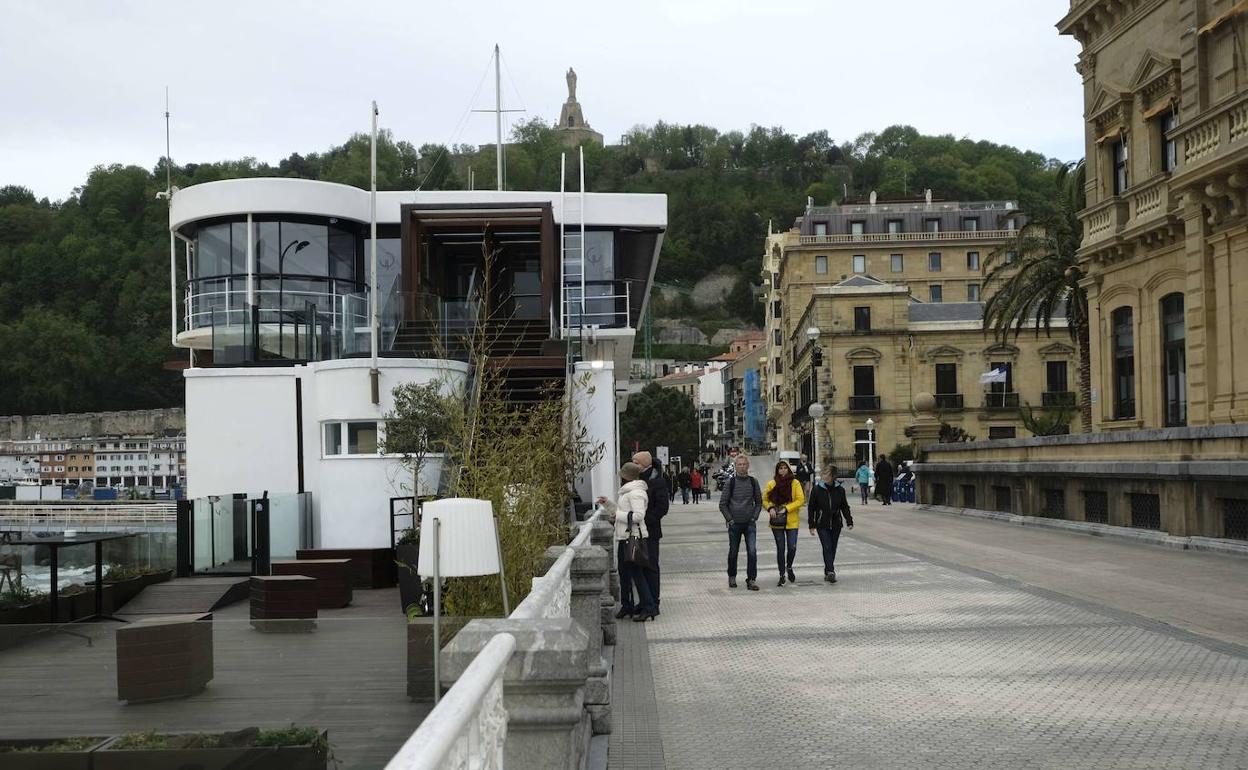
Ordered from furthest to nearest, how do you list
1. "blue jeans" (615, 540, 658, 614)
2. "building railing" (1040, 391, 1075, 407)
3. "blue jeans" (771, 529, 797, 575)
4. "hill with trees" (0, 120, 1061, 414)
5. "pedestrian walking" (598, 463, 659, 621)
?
"hill with trees" (0, 120, 1061, 414) < "building railing" (1040, 391, 1075, 407) < "blue jeans" (771, 529, 797, 575) < "blue jeans" (615, 540, 658, 614) < "pedestrian walking" (598, 463, 659, 621)

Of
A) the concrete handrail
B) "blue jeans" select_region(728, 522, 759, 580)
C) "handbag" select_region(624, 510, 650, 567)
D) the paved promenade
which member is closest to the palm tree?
the paved promenade

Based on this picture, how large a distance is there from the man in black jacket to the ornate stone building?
13984mm

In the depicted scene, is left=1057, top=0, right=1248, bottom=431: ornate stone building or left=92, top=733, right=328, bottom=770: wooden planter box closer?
left=92, top=733, right=328, bottom=770: wooden planter box

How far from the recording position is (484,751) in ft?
12.3

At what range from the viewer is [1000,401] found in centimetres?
7356

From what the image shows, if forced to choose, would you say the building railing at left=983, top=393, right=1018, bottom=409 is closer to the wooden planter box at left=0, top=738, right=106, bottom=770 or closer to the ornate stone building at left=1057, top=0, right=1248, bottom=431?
the ornate stone building at left=1057, top=0, right=1248, bottom=431

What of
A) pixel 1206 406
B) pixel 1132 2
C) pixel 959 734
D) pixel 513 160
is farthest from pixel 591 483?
pixel 513 160

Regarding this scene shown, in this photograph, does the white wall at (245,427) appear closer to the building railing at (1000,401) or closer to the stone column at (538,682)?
the stone column at (538,682)

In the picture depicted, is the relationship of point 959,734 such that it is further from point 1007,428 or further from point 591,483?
point 1007,428

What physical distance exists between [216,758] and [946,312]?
7424 cm

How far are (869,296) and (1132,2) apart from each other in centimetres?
4391

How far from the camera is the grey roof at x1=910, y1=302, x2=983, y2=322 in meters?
75.4

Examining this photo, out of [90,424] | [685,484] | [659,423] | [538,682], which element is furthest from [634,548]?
[90,424]

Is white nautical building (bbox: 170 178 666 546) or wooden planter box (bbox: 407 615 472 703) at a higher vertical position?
white nautical building (bbox: 170 178 666 546)
